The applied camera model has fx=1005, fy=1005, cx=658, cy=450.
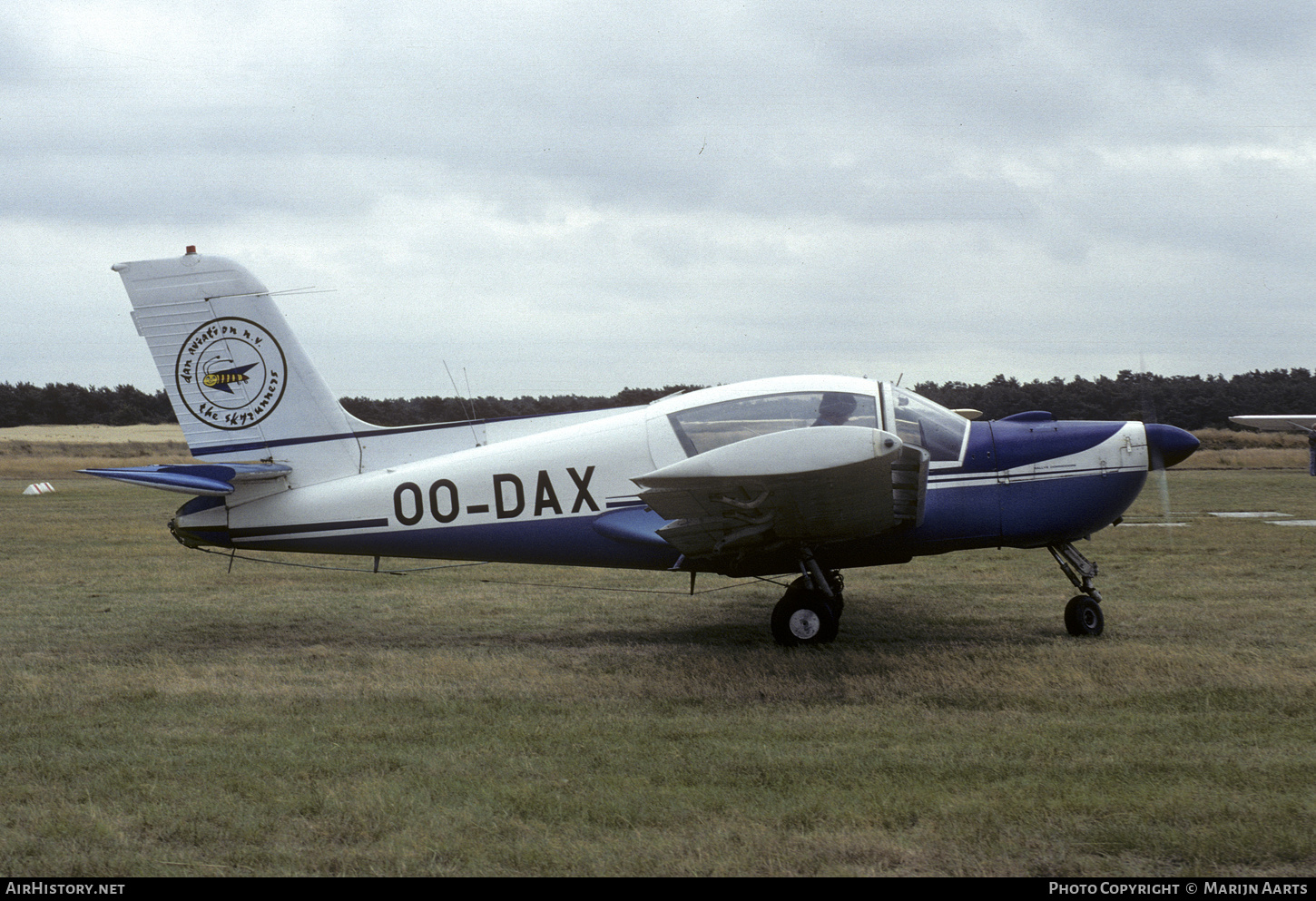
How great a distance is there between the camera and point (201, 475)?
8383 mm

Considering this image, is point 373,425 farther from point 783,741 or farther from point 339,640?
point 783,741

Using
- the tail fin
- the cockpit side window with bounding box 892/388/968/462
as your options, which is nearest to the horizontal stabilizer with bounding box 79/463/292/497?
the tail fin

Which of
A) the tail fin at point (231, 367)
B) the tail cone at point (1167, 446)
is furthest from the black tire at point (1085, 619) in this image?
the tail fin at point (231, 367)

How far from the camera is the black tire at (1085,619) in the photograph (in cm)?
816

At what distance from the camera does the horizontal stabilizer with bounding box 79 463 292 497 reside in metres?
7.94

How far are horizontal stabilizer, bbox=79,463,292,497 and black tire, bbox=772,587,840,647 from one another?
14.4 feet

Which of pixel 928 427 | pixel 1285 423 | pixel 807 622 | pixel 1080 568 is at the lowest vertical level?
pixel 807 622

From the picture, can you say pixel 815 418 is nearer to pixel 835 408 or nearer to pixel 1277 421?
pixel 835 408

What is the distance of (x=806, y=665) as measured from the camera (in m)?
7.32

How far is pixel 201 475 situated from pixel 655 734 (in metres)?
4.90

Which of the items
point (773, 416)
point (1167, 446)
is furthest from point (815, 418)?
point (1167, 446)

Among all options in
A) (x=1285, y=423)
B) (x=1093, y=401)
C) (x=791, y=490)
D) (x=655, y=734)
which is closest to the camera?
(x=655, y=734)

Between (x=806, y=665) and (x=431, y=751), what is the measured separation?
305 centimetres
